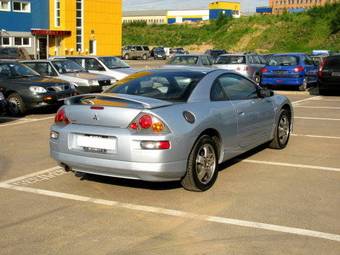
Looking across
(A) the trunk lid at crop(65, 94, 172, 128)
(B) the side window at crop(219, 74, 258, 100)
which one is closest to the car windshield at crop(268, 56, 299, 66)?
(B) the side window at crop(219, 74, 258, 100)

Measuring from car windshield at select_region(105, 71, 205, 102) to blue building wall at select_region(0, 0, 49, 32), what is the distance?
4027 centimetres

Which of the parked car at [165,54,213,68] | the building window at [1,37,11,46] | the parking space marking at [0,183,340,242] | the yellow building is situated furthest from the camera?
the yellow building

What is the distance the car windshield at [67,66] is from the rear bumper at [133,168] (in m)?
12.2

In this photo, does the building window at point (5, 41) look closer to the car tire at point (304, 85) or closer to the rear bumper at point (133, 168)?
the car tire at point (304, 85)

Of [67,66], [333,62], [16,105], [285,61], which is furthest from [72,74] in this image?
[333,62]

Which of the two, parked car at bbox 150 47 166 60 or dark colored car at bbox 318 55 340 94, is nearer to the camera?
dark colored car at bbox 318 55 340 94

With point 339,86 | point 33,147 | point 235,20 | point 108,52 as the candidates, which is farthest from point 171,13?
point 33,147

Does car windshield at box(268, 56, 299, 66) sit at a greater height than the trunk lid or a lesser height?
greater

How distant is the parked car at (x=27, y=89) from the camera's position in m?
13.2

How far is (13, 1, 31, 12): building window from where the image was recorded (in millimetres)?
45219

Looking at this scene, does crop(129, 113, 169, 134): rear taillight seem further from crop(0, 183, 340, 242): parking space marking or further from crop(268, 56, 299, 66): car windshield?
crop(268, 56, 299, 66): car windshield

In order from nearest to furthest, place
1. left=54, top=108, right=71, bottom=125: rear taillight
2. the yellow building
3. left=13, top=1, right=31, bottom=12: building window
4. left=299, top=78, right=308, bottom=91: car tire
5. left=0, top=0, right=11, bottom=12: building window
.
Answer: left=54, top=108, right=71, bottom=125: rear taillight → left=299, top=78, right=308, bottom=91: car tire → left=0, top=0, right=11, bottom=12: building window → left=13, top=1, right=31, bottom=12: building window → the yellow building

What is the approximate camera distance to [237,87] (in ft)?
24.0

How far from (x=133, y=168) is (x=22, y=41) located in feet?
143
